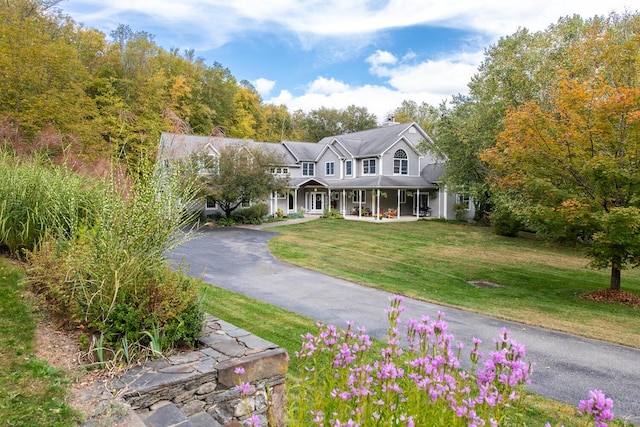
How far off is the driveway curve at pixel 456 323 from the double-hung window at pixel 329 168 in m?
19.4

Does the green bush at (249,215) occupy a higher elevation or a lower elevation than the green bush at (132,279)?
lower

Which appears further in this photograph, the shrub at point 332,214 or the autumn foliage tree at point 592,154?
the shrub at point 332,214

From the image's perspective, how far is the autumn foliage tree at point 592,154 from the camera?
368 inches

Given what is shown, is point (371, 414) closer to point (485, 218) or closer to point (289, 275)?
point (289, 275)

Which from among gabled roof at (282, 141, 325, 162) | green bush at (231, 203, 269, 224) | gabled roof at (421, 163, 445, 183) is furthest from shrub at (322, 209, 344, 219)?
gabled roof at (421, 163, 445, 183)

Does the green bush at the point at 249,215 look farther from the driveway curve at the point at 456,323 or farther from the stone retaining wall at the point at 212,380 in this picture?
the stone retaining wall at the point at 212,380

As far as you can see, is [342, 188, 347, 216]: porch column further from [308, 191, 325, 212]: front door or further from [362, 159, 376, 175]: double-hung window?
[308, 191, 325, 212]: front door

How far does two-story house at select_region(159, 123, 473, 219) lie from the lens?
28469 millimetres

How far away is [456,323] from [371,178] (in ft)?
71.1

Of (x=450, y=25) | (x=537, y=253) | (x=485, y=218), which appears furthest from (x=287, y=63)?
(x=537, y=253)

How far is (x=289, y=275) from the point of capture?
11.3 metres

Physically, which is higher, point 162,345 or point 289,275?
point 162,345

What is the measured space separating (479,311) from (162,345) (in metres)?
6.98

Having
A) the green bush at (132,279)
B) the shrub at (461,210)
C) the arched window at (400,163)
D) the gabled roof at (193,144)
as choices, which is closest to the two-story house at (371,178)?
the arched window at (400,163)
